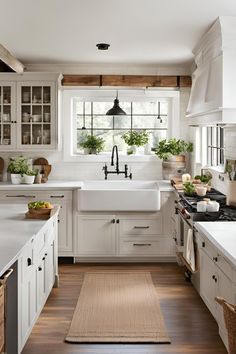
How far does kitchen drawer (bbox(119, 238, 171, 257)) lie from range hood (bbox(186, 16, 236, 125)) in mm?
1900

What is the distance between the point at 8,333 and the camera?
129 inches

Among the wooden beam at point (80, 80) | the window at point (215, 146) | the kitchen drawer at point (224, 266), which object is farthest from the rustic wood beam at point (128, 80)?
the kitchen drawer at point (224, 266)

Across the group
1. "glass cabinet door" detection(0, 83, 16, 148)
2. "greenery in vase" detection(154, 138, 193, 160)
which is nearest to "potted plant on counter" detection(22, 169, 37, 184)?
"glass cabinet door" detection(0, 83, 16, 148)

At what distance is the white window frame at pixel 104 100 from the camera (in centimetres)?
755

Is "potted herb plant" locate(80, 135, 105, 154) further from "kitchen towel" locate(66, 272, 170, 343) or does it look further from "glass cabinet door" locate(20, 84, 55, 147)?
"kitchen towel" locate(66, 272, 170, 343)

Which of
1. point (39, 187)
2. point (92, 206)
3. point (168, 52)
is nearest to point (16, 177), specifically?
point (39, 187)

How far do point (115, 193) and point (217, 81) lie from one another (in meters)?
2.30

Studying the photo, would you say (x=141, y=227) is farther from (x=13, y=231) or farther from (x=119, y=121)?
(x=13, y=231)

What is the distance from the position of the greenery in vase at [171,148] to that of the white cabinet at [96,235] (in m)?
1.26

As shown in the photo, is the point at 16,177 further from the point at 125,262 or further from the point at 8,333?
the point at 8,333

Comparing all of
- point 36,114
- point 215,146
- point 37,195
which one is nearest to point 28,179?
point 37,195

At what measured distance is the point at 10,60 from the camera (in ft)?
20.0

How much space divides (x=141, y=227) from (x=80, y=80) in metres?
2.18

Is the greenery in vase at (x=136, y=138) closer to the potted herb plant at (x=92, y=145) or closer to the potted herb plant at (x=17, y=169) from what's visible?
the potted herb plant at (x=92, y=145)
